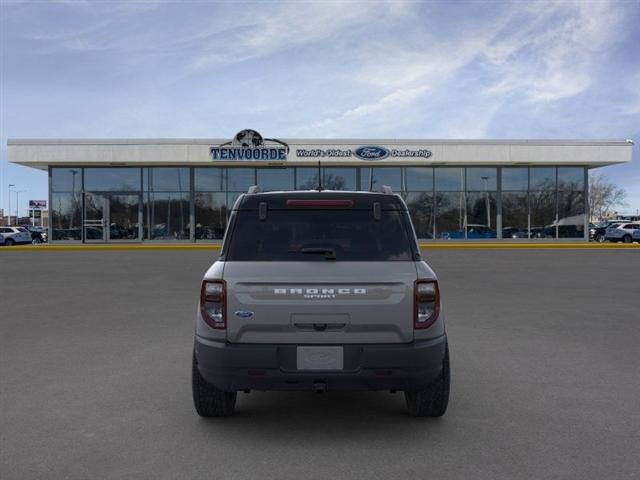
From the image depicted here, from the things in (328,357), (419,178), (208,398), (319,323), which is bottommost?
(208,398)

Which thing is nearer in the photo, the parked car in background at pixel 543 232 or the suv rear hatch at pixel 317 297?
the suv rear hatch at pixel 317 297

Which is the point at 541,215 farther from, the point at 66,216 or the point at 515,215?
the point at 66,216

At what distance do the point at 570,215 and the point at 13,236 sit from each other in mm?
36295

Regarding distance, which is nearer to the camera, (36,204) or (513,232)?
(513,232)

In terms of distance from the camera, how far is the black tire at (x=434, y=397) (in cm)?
464

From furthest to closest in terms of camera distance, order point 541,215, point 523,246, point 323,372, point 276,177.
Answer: point 541,215 → point 276,177 → point 523,246 → point 323,372

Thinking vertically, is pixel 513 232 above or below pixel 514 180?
below

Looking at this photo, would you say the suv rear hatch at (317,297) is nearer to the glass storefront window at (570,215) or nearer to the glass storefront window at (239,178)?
the glass storefront window at (239,178)

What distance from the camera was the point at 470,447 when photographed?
13.8ft

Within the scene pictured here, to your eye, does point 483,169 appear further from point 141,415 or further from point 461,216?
point 141,415

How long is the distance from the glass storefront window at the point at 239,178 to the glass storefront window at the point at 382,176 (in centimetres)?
709

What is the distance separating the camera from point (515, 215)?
3697cm

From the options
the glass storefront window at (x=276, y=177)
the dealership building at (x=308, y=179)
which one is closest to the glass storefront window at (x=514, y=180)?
the dealership building at (x=308, y=179)

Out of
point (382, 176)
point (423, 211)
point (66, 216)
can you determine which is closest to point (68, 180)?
point (66, 216)
